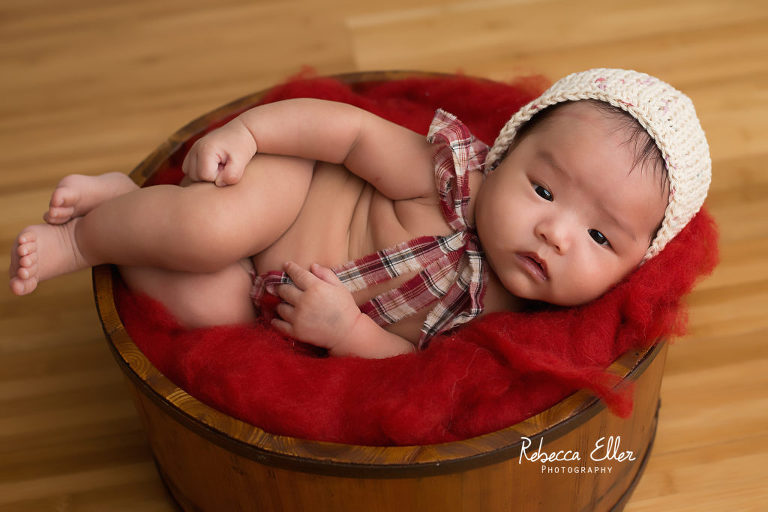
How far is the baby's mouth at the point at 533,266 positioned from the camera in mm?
1091

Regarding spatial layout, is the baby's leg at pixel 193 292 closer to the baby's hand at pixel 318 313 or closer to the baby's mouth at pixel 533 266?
the baby's hand at pixel 318 313

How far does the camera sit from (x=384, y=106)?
150cm

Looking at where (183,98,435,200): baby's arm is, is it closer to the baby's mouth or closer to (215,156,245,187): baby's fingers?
(215,156,245,187): baby's fingers

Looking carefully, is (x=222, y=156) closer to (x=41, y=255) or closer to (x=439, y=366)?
(x=41, y=255)

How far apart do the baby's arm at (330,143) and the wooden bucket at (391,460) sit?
0.27 meters

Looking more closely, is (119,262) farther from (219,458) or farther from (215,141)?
(219,458)

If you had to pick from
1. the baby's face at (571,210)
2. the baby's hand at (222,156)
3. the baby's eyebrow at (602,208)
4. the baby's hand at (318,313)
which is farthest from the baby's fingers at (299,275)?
the baby's eyebrow at (602,208)

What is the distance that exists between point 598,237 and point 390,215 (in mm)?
316

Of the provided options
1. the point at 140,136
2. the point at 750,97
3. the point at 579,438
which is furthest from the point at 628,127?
the point at 140,136

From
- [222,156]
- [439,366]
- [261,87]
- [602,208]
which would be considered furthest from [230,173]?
[261,87]

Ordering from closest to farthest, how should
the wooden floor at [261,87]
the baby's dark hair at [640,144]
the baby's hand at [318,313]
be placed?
1. the baby's dark hair at [640,144]
2. the baby's hand at [318,313]
3. the wooden floor at [261,87]

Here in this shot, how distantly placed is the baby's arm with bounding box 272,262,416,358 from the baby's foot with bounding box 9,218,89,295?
11.9 inches

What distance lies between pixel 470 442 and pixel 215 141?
21.4 inches

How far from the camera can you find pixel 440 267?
3.95 ft
